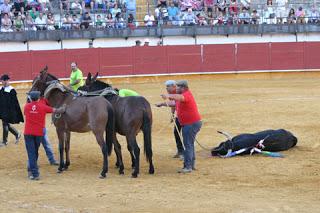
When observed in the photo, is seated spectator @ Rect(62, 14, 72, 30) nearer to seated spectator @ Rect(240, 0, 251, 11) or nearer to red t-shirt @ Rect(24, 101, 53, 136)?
seated spectator @ Rect(240, 0, 251, 11)

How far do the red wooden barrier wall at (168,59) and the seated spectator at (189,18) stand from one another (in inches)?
53.4

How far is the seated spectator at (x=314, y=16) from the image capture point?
34941 millimetres

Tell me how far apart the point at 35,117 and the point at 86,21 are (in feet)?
68.4

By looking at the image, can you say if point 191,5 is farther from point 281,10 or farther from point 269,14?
point 281,10

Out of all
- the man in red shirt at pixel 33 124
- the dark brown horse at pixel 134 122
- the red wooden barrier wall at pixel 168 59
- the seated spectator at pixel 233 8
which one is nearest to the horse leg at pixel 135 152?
the dark brown horse at pixel 134 122

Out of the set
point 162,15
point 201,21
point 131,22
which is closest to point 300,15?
point 201,21

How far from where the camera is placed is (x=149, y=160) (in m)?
11.6

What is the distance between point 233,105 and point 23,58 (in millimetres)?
11499

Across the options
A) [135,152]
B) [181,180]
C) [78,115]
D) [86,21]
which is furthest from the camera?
[86,21]

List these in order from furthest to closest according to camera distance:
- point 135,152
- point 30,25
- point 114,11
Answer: point 114,11
point 30,25
point 135,152

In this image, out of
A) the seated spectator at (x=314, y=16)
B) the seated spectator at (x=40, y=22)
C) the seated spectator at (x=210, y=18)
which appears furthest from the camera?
the seated spectator at (x=314, y=16)

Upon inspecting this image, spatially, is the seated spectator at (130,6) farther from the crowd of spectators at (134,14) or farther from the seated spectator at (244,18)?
the seated spectator at (244,18)

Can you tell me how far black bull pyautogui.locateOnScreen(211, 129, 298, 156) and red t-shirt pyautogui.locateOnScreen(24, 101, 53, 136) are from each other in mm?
3478

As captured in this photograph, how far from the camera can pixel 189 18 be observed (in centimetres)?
3400
